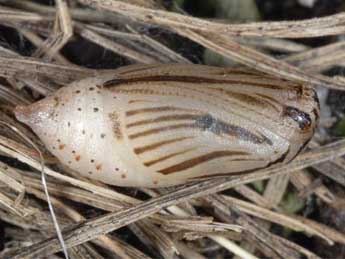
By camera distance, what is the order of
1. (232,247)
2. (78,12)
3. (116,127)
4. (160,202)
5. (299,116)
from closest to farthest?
(116,127) → (299,116) → (160,202) → (232,247) → (78,12)

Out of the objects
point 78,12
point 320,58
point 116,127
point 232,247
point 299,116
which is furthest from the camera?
point 320,58

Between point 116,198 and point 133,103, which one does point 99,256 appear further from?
point 133,103

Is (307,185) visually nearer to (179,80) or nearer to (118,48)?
(179,80)

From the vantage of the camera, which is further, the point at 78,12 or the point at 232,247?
the point at 78,12

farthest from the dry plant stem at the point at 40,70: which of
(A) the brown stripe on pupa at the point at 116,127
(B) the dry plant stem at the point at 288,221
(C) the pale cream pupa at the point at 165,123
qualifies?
(B) the dry plant stem at the point at 288,221

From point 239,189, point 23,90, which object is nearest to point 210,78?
point 239,189

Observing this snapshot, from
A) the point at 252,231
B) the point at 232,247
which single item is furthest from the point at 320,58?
the point at 232,247
